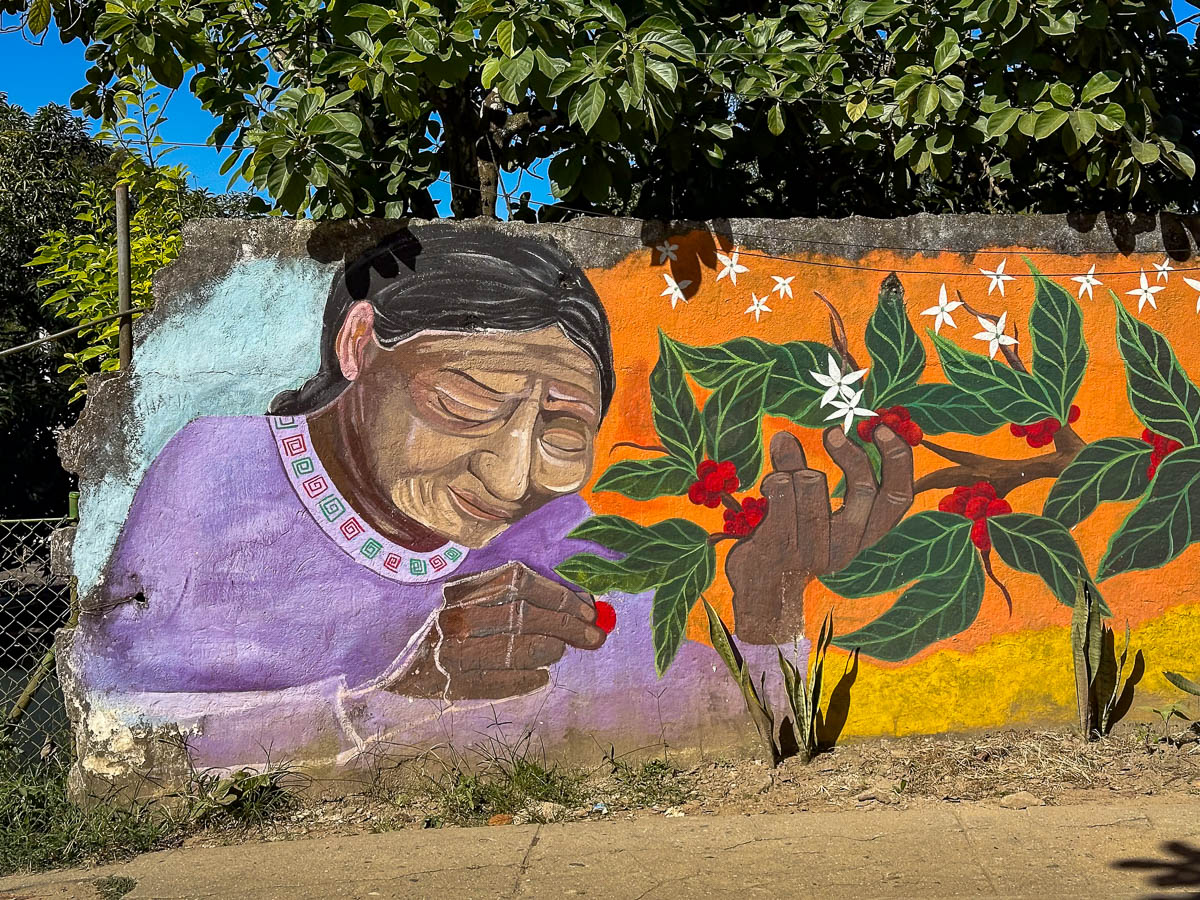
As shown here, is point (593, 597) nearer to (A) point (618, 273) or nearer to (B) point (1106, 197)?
(A) point (618, 273)

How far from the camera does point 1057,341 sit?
15.4ft

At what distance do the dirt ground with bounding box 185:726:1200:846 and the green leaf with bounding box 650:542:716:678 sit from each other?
0.48 meters

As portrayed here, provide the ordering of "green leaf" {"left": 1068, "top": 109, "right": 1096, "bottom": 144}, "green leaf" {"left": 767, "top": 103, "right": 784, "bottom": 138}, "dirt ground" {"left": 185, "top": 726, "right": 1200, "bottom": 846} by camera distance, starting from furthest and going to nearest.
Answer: "green leaf" {"left": 767, "top": 103, "right": 784, "bottom": 138} → "green leaf" {"left": 1068, "top": 109, "right": 1096, "bottom": 144} → "dirt ground" {"left": 185, "top": 726, "right": 1200, "bottom": 846}

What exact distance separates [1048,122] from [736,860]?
3.19 m

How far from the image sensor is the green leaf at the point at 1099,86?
4445 mm

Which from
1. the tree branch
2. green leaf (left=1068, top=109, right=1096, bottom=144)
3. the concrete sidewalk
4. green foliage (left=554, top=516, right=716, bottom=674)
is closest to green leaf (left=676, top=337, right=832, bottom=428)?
→ the tree branch

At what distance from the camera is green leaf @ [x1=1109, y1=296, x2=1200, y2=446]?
4.69 meters

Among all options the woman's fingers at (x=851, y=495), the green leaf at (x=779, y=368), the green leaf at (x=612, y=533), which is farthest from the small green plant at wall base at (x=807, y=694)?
the green leaf at (x=779, y=368)

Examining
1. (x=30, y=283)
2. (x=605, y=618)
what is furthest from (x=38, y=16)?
(x=30, y=283)

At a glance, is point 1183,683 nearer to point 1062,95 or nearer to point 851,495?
point 851,495

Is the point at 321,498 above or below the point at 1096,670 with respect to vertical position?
above

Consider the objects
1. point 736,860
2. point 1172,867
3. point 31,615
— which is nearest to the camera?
point 1172,867

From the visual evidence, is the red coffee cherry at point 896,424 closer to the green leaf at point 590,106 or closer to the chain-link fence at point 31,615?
the green leaf at point 590,106

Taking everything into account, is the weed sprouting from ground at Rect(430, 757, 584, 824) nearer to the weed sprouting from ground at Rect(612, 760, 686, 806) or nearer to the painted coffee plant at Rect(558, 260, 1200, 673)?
the weed sprouting from ground at Rect(612, 760, 686, 806)
